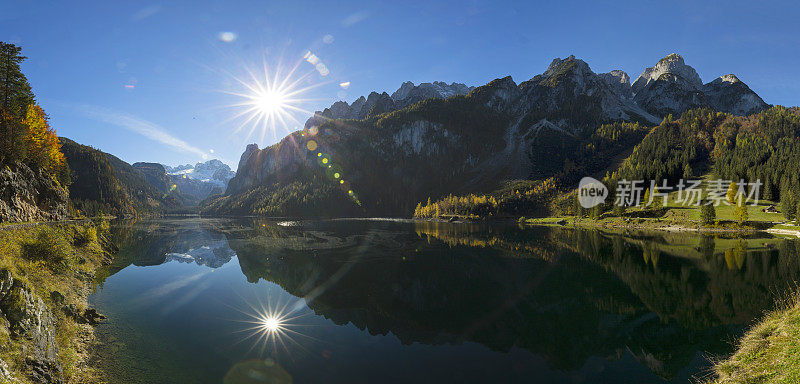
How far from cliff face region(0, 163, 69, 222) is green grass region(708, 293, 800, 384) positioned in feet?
259

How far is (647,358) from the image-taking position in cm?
1866

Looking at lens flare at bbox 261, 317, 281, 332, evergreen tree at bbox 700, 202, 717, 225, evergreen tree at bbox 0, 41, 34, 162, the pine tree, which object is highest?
evergreen tree at bbox 0, 41, 34, 162

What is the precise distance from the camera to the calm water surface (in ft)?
56.4

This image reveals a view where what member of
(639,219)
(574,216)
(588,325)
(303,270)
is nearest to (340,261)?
(303,270)

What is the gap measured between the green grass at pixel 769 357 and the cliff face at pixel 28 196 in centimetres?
7882

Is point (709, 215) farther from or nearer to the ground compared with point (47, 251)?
farther from the ground

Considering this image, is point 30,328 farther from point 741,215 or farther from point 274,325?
point 741,215

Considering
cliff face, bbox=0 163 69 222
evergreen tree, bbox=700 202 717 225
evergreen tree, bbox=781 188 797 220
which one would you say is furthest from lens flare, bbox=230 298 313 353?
evergreen tree, bbox=781 188 797 220

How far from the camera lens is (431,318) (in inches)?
1010

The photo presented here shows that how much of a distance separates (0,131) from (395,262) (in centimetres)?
6637

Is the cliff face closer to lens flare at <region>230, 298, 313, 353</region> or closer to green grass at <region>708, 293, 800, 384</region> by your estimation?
lens flare at <region>230, 298, 313, 353</region>

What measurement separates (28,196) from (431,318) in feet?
242

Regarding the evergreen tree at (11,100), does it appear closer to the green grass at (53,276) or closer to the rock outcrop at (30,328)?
the green grass at (53,276)

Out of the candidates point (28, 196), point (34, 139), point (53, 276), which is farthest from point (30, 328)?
point (34, 139)
